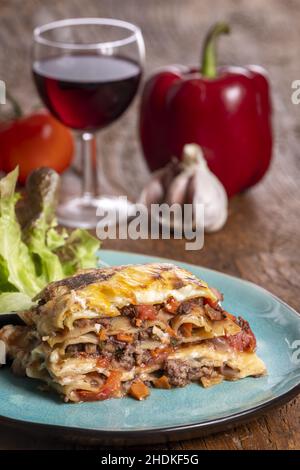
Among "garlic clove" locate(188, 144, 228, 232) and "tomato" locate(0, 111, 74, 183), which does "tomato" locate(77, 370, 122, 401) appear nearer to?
"garlic clove" locate(188, 144, 228, 232)

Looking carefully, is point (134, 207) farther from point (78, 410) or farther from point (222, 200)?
point (78, 410)

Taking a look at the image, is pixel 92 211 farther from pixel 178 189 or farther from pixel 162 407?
pixel 162 407

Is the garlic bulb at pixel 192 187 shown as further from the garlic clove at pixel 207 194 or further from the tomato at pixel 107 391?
the tomato at pixel 107 391

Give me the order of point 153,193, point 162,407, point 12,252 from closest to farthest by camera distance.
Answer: point 162,407
point 12,252
point 153,193

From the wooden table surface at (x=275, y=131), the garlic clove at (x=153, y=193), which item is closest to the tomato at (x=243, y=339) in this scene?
the wooden table surface at (x=275, y=131)

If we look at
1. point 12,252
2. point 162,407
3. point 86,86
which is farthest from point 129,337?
point 86,86
